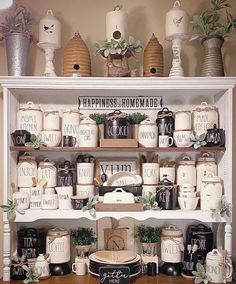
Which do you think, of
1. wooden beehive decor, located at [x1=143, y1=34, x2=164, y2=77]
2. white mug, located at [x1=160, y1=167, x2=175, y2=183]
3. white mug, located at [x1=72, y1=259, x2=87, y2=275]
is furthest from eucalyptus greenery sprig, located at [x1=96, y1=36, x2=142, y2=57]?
white mug, located at [x1=72, y1=259, x2=87, y2=275]

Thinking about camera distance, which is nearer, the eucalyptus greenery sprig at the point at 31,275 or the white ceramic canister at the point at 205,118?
the eucalyptus greenery sprig at the point at 31,275

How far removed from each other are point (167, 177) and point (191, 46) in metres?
0.81

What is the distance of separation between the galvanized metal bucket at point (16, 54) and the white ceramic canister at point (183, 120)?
0.90 m

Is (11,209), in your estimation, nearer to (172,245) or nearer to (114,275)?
(114,275)

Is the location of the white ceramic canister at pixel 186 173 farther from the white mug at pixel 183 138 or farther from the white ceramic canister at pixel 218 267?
the white ceramic canister at pixel 218 267

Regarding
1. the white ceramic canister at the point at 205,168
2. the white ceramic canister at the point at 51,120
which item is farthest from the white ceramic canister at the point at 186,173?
the white ceramic canister at the point at 51,120

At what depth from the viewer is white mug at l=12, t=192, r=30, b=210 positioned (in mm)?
2038

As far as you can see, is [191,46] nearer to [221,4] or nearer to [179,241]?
[221,4]

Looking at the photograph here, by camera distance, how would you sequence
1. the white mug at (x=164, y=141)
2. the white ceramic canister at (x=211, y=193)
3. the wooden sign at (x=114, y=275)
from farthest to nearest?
the white mug at (x=164, y=141) → the white ceramic canister at (x=211, y=193) → the wooden sign at (x=114, y=275)

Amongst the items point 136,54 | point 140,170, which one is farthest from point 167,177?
point 136,54

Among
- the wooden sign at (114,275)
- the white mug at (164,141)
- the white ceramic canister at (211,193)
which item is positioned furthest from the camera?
the white mug at (164,141)

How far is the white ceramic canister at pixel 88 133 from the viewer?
6.89 ft

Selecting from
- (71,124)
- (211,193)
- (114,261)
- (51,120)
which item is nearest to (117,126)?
(71,124)

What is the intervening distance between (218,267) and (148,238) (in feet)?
1.36
